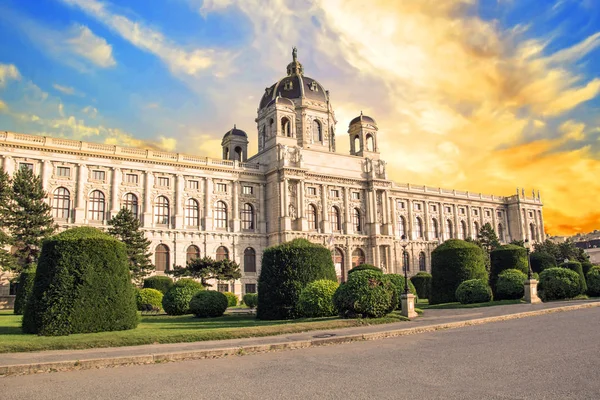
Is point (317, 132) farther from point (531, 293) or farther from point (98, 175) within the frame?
point (531, 293)

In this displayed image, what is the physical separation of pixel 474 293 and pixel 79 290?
23.4 meters

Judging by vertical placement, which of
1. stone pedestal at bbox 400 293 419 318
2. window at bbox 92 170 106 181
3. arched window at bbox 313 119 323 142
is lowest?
stone pedestal at bbox 400 293 419 318

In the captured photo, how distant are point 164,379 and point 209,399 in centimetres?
227

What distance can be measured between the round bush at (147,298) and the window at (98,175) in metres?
24.7

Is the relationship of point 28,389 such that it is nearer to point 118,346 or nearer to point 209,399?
point 209,399

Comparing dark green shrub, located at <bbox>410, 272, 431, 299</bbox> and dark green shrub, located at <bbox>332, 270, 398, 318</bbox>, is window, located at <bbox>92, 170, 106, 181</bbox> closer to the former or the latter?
dark green shrub, located at <bbox>410, 272, 431, 299</bbox>

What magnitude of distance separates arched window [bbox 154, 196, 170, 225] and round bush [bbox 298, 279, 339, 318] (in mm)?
36913

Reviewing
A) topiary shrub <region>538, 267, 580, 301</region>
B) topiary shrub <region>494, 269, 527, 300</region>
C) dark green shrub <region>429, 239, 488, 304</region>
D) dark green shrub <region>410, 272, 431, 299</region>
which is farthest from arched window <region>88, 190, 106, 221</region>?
topiary shrub <region>538, 267, 580, 301</region>

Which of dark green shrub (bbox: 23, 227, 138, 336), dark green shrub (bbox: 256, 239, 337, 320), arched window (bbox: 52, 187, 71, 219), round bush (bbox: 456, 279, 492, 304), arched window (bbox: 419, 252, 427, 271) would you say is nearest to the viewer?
dark green shrub (bbox: 23, 227, 138, 336)

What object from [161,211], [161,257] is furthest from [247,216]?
[161,257]

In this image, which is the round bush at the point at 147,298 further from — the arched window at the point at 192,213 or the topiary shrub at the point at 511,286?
the arched window at the point at 192,213

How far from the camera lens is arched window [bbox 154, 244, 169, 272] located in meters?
54.7

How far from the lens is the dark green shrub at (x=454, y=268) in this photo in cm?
3356

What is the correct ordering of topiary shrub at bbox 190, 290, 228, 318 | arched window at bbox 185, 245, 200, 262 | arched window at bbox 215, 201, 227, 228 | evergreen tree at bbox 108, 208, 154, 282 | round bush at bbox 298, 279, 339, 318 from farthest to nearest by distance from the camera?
1. arched window at bbox 215, 201, 227, 228
2. arched window at bbox 185, 245, 200, 262
3. evergreen tree at bbox 108, 208, 154, 282
4. topiary shrub at bbox 190, 290, 228, 318
5. round bush at bbox 298, 279, 339, 318
